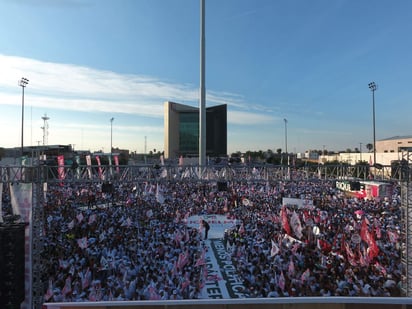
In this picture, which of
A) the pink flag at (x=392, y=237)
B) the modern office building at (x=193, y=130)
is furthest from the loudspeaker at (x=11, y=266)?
the modern office building at (x=193, y=130)

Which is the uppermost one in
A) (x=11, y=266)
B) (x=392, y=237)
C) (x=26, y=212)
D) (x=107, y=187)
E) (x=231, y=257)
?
(x=107, y=187)

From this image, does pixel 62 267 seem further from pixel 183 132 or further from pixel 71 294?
pixel 183 132

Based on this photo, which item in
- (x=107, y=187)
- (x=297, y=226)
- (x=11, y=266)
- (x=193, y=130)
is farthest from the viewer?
(x=193, y=130)

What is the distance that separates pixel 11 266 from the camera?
889 cm

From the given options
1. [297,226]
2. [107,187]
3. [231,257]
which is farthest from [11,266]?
[297,226]

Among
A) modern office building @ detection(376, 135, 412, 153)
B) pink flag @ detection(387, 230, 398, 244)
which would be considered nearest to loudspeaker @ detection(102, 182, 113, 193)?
pink flag @ detection(387, 230, 398, 244)

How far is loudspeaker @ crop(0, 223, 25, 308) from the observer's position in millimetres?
8750

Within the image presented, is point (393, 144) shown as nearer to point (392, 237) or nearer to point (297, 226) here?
point (392, 237)

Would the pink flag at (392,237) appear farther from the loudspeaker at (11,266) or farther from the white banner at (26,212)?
the loudspeaker at (11,266)

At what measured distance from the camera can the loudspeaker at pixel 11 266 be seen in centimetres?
875

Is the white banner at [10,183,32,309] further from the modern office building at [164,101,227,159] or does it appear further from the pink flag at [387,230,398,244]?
the modern office building at [164,101,227,159]

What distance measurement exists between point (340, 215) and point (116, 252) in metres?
15.9

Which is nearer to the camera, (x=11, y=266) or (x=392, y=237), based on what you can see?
(x=11, y=266)

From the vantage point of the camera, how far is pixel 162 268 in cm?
1143
